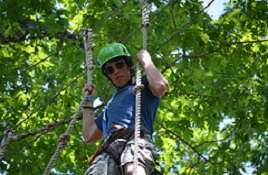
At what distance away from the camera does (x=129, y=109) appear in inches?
149

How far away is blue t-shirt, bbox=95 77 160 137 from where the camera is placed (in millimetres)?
3762

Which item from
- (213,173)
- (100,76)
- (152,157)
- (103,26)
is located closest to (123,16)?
(103,26)

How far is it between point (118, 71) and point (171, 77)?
121 inches

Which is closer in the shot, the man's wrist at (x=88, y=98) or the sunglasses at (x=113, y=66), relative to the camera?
the sunglasses at (x=113, y=66)

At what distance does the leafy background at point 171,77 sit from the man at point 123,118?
2.22 m

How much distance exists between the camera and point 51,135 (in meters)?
7.43

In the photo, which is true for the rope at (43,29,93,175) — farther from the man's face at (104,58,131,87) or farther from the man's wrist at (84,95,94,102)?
the man's face at (104,58,131,87)

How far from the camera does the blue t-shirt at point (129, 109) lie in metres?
3.76

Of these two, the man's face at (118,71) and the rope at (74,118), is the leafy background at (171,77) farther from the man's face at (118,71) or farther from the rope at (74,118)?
the man's face at (118,71)

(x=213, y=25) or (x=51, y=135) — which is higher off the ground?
(x=213, y=25)

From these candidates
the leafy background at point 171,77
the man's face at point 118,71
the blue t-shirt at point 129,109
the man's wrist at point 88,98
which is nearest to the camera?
the blue t-shirt at point 129,109

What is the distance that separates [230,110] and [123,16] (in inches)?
Result: 63.1

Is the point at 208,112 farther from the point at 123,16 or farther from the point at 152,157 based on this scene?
the point at 152,157

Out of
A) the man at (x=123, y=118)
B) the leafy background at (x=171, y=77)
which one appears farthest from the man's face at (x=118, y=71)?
the leafy background at (x=171, y=77)
